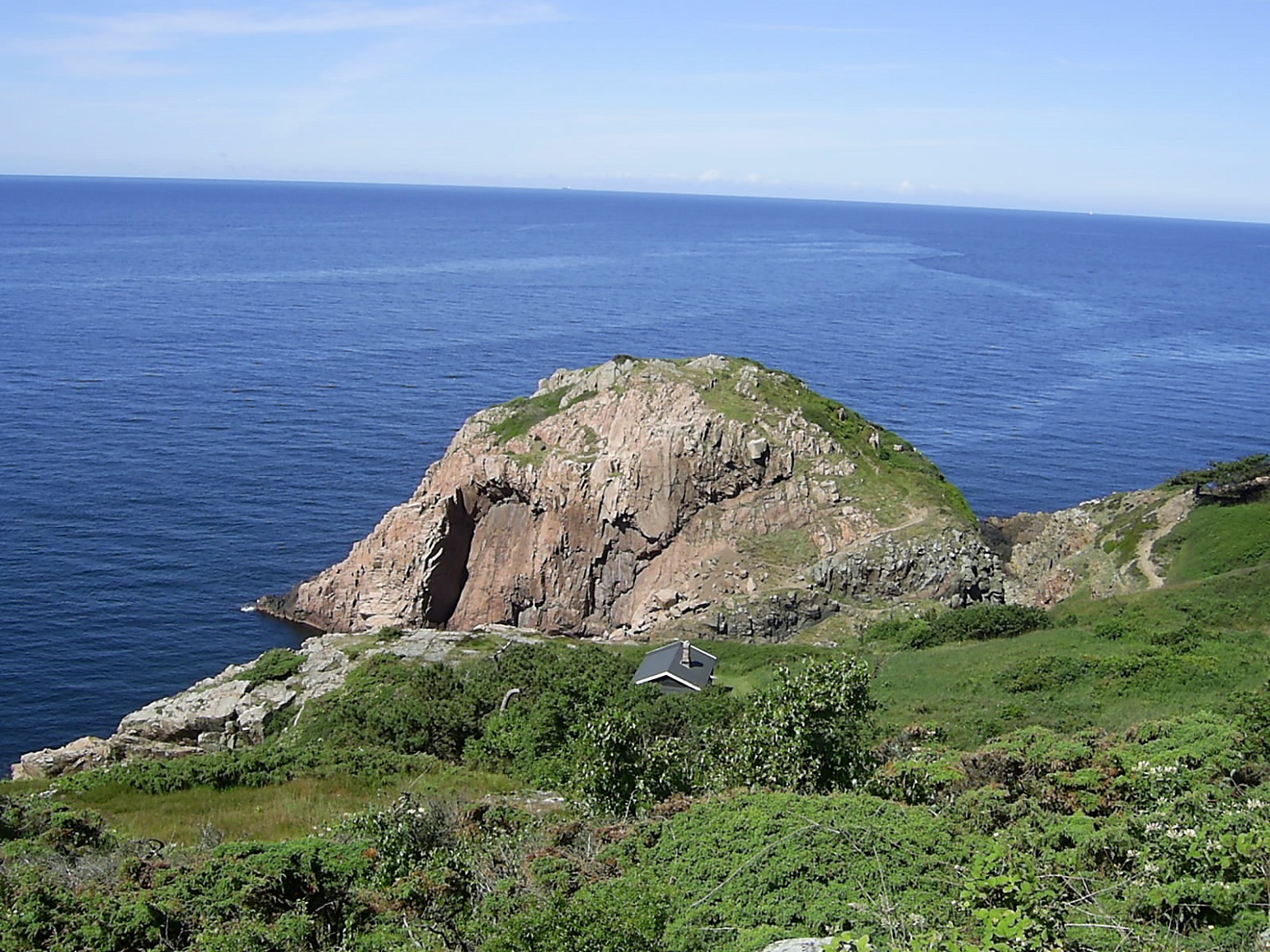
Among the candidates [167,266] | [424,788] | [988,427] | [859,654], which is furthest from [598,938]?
[167,266]

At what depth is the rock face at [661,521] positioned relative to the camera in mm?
54812

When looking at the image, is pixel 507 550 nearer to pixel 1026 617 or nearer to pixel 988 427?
pixel 1026 617

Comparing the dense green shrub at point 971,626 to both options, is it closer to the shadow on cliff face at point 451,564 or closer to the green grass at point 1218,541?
the green grass at point 1218,541

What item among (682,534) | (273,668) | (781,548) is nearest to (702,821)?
(273,668)

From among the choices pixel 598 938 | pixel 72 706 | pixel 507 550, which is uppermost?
pixel 598 938

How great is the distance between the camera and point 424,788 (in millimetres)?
26766

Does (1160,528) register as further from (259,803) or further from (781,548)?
(259,803)

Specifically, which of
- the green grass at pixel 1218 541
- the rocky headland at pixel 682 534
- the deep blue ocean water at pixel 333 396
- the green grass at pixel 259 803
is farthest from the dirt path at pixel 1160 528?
the green grass at pixel 259 803

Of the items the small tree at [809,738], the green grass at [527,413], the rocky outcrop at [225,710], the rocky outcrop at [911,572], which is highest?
the green grass at [527,413]

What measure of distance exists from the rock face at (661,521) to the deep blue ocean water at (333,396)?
10.3 metres

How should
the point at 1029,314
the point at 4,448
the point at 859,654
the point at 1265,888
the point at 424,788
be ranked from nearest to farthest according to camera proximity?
the point at 1265,888, the point at 424,788, the point at 859,654, the point at 4,448, the point at 1029,314

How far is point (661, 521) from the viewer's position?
5978cm

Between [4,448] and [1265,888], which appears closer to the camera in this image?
[1265,888]

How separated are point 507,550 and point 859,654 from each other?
2565cm
